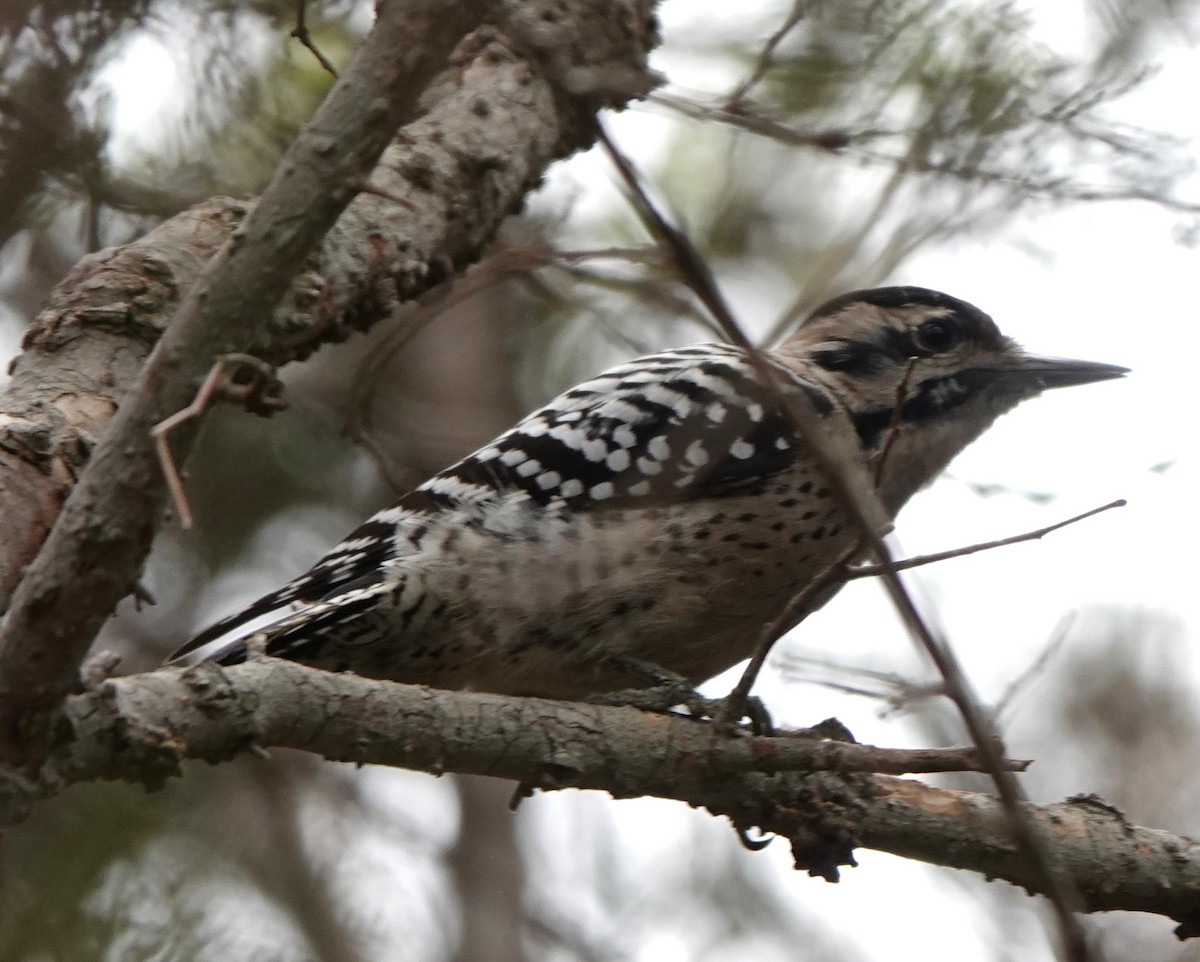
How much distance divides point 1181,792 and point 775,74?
294 cm

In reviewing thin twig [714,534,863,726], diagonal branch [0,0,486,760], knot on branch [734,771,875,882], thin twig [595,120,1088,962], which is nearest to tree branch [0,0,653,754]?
diagonal branch [0,0,486,760]

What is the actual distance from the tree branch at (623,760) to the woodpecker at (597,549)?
666mm

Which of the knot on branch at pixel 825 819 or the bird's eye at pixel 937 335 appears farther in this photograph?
the bird's eye at pixel 937 335

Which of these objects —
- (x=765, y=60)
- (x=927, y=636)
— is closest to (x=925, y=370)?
(x=765, y=60)

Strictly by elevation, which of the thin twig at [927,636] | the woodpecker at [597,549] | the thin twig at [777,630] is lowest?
the thin twig at [927,636]

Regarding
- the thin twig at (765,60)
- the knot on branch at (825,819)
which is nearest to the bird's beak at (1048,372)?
the thin twig at (765,60)

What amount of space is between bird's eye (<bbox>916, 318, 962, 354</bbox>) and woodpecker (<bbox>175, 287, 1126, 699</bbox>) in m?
0.38

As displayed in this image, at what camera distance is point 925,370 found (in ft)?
14.6

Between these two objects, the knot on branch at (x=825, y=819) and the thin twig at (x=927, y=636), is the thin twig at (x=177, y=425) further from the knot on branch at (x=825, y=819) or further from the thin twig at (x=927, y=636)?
the knot on branch at (x=825, y=819)

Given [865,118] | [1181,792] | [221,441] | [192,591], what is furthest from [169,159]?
[1181,792]

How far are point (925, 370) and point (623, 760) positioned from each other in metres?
2.02

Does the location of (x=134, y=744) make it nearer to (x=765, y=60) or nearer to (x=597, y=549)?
(x=597, y=549)

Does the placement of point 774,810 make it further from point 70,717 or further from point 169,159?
point 169,159

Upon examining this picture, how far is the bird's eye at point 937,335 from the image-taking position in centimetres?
454
